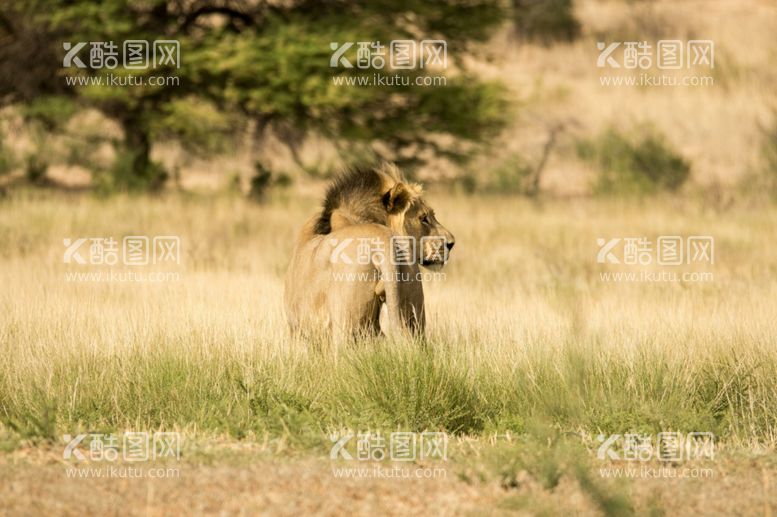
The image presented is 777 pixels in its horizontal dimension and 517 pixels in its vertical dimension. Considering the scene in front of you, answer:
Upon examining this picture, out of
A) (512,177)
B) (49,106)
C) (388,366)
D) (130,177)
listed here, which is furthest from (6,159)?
(388,366)

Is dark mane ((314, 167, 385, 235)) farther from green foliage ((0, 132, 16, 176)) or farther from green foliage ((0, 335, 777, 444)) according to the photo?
green foliage ((0, 132, 16, 176))

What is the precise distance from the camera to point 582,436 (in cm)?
793

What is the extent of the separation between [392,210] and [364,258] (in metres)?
0.94

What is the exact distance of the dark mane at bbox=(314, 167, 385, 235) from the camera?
9031mm

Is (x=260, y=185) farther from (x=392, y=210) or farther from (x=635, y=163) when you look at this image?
(x=392, y=210)

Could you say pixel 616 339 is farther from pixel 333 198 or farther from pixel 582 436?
pixel 333 198

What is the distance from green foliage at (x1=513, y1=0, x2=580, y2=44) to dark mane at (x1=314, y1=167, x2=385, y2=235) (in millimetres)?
36508

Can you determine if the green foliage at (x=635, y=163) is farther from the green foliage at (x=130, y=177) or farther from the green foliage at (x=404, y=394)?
the green foliage at (x=404, y=394)

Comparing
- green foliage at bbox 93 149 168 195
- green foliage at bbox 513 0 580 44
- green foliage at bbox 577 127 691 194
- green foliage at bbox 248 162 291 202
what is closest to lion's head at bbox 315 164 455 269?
green foliage at bbox 248 162 291 202

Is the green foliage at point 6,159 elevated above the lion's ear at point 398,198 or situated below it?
above

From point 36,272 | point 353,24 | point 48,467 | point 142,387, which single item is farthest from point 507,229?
point 48,467

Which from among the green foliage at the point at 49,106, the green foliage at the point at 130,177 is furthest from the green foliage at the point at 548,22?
the green foliage at the point at 49,106

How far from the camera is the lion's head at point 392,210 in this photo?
29.4 ft

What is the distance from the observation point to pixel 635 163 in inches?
1156
